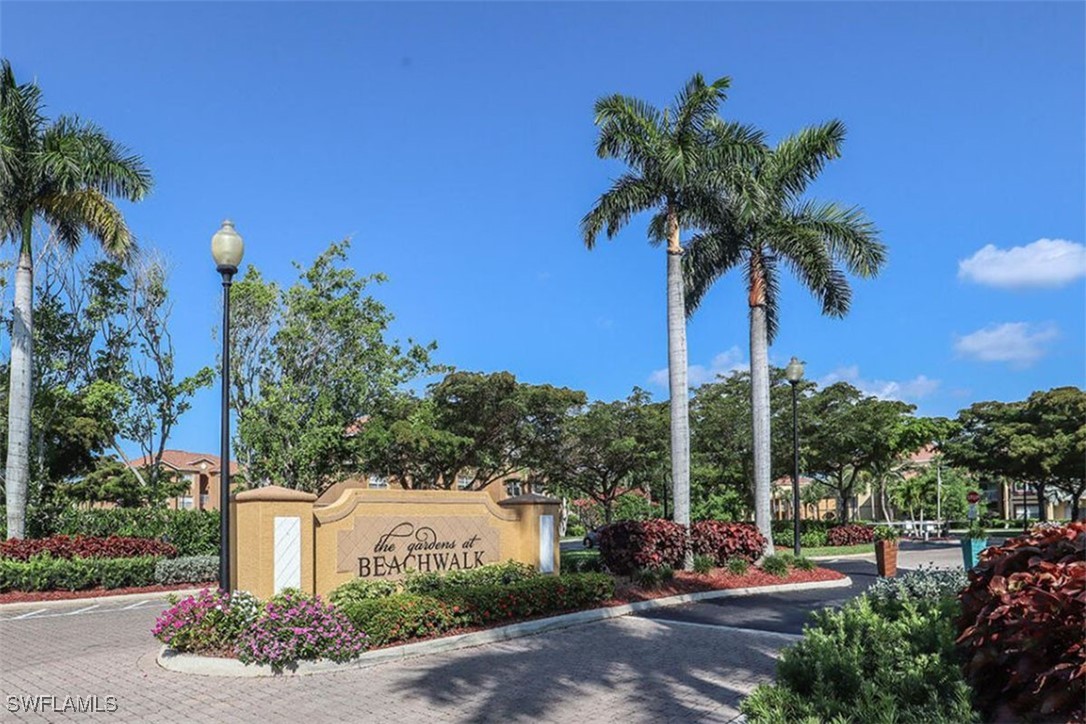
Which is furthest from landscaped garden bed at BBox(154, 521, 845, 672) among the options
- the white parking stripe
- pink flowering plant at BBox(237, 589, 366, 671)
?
the white parking stripe

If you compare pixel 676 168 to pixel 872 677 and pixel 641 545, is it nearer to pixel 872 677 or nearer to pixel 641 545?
pixel 641 545

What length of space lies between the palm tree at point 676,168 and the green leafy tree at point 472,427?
35.4ft

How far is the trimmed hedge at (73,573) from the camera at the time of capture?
686 inches

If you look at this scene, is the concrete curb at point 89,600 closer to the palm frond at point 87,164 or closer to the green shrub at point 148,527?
the green shrub at point 148,527

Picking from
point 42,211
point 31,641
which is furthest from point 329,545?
point 42,211

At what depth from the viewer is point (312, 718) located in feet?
25.1

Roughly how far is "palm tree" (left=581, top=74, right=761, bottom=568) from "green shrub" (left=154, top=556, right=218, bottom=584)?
10.3 meters

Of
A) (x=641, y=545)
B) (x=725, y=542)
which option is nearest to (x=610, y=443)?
(x=725, y=542)

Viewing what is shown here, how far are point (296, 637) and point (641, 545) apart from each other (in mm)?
9606

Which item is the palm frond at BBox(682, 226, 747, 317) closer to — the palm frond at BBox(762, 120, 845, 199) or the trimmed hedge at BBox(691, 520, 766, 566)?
the palm frond at BBox(762, 120, 845, 199)

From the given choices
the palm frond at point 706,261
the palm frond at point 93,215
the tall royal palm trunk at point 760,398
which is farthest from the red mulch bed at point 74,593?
the palm frond at point 706,261

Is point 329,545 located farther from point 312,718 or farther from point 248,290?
point 248,290

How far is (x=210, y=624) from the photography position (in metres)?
9.77

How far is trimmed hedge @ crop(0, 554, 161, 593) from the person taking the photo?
17.4 m
